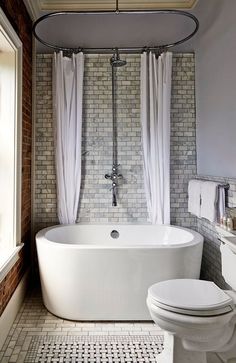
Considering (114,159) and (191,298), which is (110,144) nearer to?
(114,159)

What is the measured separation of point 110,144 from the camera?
3178 millimetres

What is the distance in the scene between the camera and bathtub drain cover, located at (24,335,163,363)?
6.17 feet

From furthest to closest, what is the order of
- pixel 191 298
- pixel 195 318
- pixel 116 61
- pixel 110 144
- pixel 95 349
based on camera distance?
1. pixel 110 144
2. pixel 116 61
3. pixel 95 349
4. pixel 191 298
5. pixel 195 318

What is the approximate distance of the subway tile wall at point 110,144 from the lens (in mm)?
3143

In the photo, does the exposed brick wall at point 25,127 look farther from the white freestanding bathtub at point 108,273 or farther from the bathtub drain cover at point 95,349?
the bathtub drain cover at point 95,349

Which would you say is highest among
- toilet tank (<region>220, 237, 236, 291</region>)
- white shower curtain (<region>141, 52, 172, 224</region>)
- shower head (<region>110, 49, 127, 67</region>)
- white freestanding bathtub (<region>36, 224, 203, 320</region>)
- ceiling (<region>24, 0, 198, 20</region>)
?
ceiling (<region>24, 0, 198, 20</region>)

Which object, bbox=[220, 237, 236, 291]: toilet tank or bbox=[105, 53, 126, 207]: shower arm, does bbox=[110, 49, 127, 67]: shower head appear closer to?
bbox=[105, 53, 126, 207]: shower arm

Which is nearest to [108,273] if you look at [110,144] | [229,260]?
[229,260]

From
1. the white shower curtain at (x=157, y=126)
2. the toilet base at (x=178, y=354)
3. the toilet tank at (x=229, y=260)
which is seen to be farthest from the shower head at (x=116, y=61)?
the toilet base at (x=178, y=354)

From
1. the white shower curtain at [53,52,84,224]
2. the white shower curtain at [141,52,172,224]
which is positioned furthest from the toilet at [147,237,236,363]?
the white shower curtain at [53,52,84,224]

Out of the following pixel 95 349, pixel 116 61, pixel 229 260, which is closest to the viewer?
pixel 229 260

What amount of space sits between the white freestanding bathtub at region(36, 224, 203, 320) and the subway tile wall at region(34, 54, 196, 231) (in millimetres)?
872

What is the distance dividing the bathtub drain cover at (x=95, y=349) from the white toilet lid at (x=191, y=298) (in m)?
0.54

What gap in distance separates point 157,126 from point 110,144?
0.57 metres
